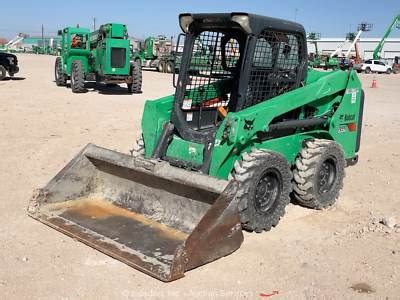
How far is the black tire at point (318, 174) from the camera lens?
5.35 metres

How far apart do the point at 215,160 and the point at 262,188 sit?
590 mm

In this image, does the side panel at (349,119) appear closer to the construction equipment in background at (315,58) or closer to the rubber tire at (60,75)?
the construction equipment in background at (315,58)

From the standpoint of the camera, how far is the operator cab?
4895mm

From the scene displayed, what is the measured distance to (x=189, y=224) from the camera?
4.61 m

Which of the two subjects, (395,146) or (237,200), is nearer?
(237,200)

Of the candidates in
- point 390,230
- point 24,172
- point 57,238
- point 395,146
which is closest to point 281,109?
point 390,230

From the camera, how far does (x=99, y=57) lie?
1630 cm

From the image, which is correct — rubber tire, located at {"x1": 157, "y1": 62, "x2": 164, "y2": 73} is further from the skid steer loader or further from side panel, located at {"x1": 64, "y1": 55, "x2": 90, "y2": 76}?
the skid steer loader

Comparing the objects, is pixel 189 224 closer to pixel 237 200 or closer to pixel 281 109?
pixel 237 200

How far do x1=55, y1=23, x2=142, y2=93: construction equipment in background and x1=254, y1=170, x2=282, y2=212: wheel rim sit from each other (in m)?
11.9

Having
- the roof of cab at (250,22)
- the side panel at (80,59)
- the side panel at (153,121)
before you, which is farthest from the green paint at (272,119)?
the side panel at (80,59)

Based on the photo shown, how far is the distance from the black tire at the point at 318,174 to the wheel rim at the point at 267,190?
51cm

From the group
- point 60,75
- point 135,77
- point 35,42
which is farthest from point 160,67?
point 35,42

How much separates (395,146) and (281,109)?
5.12 m
